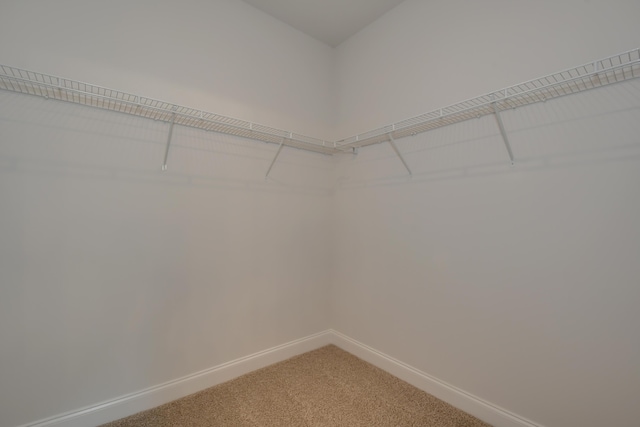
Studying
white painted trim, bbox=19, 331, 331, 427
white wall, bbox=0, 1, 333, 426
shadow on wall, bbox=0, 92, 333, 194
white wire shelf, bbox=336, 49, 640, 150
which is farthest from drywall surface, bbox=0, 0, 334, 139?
white painted trim, bbox=19, 331, 331, 427

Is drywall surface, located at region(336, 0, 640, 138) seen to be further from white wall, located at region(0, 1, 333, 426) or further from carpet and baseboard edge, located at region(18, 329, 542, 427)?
carpet and baseboard edge, located at region(18, 329, 542, 427)

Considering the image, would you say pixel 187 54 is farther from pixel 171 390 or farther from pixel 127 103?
pixel 171 390

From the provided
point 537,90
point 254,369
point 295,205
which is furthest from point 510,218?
point 254,369

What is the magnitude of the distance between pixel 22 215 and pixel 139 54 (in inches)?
41.7

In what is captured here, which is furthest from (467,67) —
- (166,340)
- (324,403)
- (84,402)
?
(84,402)

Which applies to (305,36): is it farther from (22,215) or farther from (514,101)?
(22,215)

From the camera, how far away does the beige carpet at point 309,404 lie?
1502 mm

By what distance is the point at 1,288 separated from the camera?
1.25 metres

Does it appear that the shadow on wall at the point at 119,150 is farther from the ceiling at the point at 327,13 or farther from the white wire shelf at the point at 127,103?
the ceiling at the point at 327,13

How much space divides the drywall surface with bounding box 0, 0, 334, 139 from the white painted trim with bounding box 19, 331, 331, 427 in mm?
1755

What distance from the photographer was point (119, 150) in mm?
1527

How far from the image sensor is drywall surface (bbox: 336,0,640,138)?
1.23 m

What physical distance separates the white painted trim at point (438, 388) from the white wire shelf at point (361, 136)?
1569 mm

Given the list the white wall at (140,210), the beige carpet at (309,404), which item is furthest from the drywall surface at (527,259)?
the white wall at (140,210)
